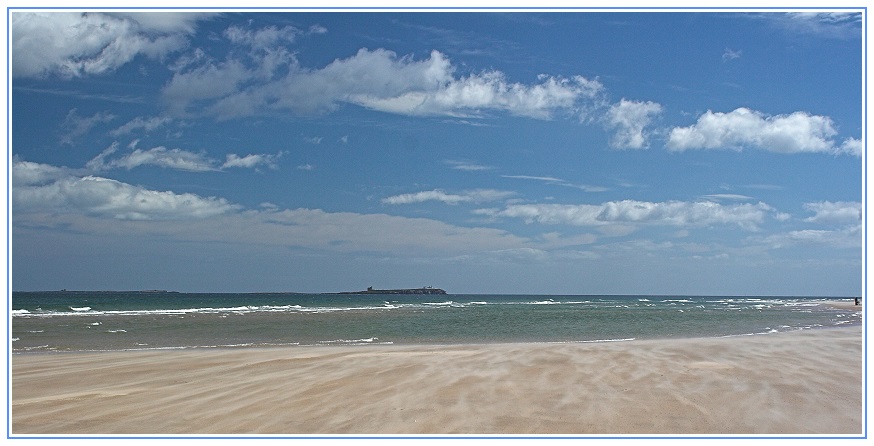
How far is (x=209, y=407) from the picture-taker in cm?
888

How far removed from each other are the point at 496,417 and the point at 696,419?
256 cm

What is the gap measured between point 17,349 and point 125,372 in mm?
8111

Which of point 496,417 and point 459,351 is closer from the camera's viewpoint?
point 496,417

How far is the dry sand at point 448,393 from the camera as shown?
7.86m

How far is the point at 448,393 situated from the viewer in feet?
31.8

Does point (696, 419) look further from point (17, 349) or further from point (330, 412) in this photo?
point (17, 349)

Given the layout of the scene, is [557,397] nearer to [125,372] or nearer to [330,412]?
[330,412]

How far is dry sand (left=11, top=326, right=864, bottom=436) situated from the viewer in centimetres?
786

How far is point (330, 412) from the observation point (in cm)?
854

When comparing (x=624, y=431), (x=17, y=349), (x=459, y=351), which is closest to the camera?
(x=624, y=431)
